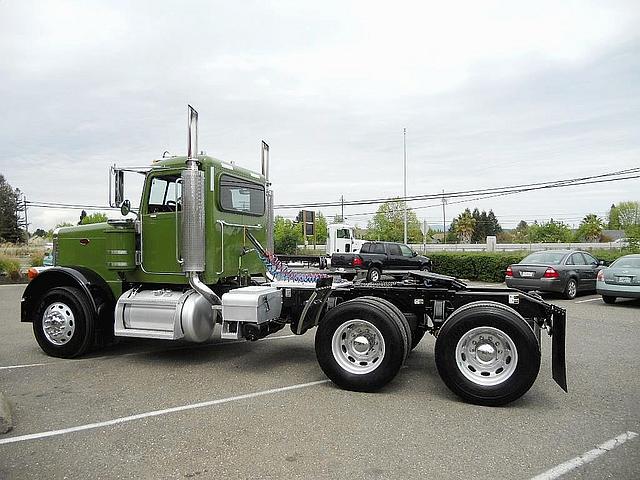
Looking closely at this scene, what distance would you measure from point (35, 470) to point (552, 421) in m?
4.39

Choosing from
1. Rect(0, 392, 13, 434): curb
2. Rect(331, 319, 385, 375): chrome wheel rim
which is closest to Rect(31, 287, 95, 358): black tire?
Rect(0, 392, 13, 434): curb

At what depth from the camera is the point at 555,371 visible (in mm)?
5469

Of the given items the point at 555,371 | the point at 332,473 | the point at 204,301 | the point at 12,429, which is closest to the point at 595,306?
the point at 555,371

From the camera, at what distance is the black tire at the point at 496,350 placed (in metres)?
5.22

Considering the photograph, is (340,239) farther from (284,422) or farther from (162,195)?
(284,422)

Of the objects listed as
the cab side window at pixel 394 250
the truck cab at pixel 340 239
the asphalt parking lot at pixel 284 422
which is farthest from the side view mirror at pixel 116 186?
the truck cab at pixel 340 239

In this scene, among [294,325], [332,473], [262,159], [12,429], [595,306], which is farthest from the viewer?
[595,306]

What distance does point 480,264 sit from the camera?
21922 mm

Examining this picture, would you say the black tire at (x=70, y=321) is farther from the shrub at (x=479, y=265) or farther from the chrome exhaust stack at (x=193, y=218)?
the shrub at (x=479, y=265)

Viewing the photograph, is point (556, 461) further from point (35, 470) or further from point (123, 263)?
point (123, 263)

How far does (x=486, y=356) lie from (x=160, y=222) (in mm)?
4551

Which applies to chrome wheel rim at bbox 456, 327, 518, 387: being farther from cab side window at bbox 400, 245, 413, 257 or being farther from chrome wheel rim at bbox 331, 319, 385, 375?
cab side window at bbox 400, 245, 413, 257

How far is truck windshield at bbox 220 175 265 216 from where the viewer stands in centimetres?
739

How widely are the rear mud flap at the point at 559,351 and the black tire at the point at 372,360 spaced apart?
1.52 meters
